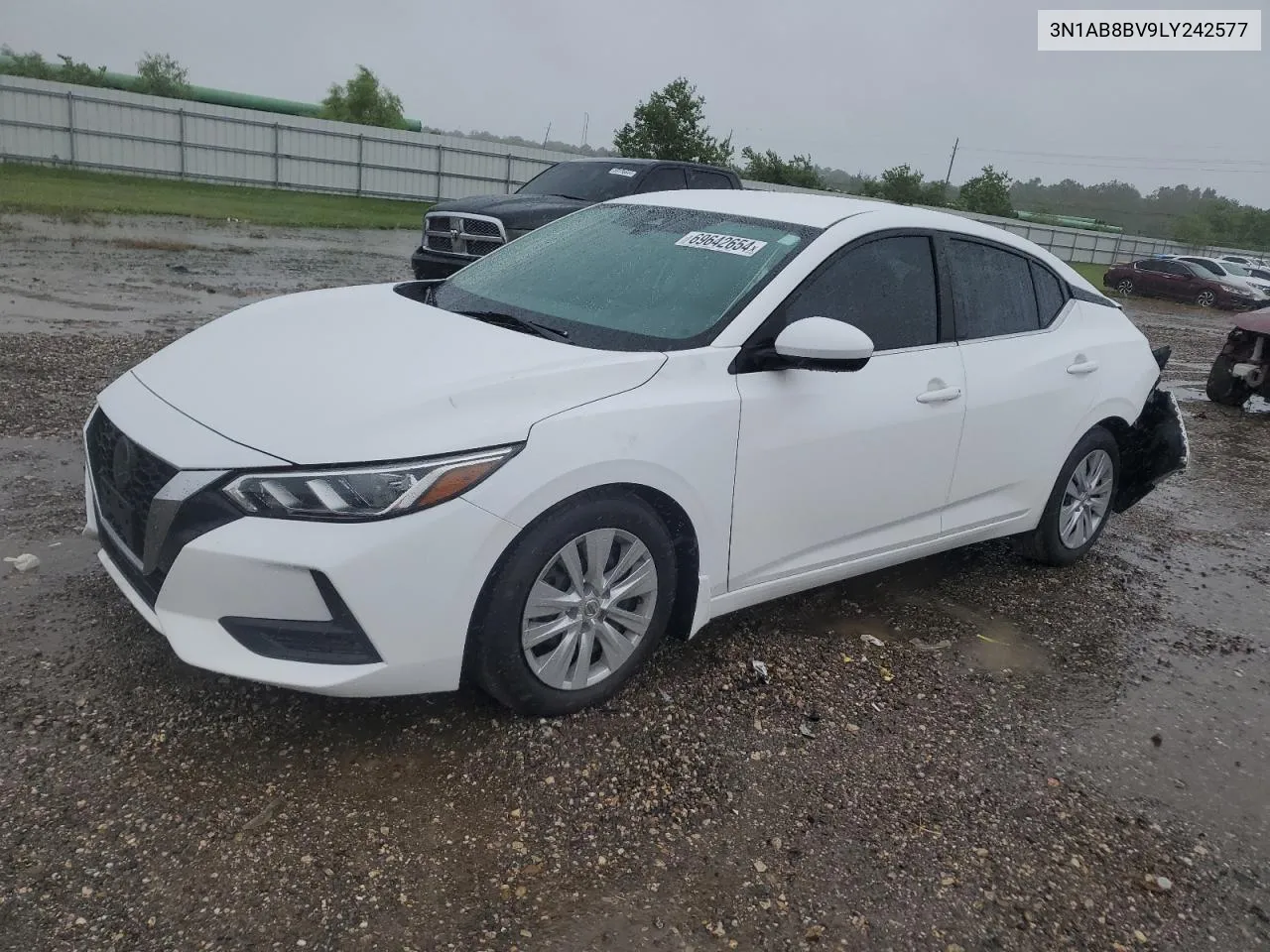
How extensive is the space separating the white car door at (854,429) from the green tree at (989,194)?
58.1m

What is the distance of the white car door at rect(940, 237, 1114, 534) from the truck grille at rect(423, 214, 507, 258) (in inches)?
279

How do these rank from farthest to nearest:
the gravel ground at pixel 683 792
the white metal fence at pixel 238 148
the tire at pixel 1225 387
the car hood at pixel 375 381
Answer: the white metal fence at pixel 238 148 → the tire at pixel 1225 387 → the car hood at pixel 375 381 → the gravel ground at pixel 683 792

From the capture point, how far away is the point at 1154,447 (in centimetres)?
541

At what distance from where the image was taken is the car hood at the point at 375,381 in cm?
281

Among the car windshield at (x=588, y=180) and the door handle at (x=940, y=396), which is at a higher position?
the car windshield at (x=588, y=180)

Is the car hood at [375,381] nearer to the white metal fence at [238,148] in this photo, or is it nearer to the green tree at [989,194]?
the white metal fence at [238,148]

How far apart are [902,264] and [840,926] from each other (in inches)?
102

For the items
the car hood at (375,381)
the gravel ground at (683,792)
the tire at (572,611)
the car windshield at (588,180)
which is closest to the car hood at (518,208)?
the car windshield at (588,180)

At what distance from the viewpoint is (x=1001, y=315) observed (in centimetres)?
455

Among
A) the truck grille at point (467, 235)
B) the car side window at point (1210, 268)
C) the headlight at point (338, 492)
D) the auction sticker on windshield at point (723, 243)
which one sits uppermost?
the auction sticker on windshield at point (723, 243)

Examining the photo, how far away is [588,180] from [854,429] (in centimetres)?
938

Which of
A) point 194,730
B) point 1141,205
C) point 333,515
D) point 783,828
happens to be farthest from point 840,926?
point 1141,205

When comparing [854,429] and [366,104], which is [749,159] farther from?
[854,429]

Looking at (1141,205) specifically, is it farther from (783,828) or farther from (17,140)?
(783,828)
